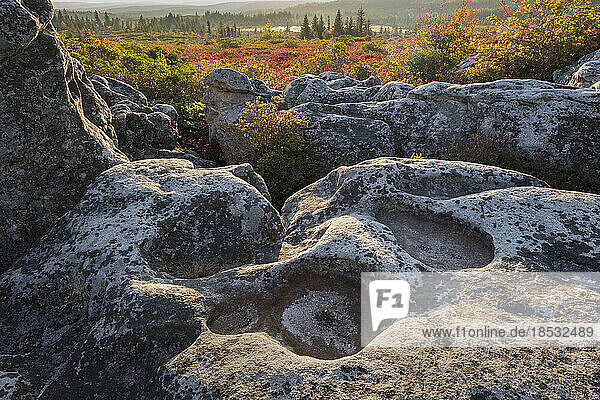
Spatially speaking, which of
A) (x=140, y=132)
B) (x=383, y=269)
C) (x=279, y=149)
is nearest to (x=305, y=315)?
(x=383, y=269)

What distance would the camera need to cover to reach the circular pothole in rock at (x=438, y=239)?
5.04 m

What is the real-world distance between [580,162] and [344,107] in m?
6.13

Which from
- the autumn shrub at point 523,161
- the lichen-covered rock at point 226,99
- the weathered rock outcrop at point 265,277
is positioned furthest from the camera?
the lichen-covered rock at point 226,99

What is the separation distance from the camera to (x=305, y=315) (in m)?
4.60

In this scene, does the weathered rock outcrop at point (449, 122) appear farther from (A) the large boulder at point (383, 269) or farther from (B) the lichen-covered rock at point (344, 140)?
(A) the large boulder at point (383, 269)

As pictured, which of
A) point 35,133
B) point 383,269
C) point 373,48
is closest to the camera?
point 383,269

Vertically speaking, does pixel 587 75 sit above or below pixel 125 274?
above

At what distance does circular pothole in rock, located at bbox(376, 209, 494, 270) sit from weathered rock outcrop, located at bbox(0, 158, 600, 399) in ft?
0.08

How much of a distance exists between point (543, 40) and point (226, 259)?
588 inches

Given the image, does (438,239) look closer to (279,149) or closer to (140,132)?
(279,149)

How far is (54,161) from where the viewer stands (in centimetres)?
634

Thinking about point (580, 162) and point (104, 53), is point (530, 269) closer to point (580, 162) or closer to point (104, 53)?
point (580, 162)

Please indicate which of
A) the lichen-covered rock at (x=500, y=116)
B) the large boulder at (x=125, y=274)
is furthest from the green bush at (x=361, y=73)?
the large boulder at (x=125, y=274)

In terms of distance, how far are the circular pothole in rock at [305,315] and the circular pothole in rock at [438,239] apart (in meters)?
1.18
